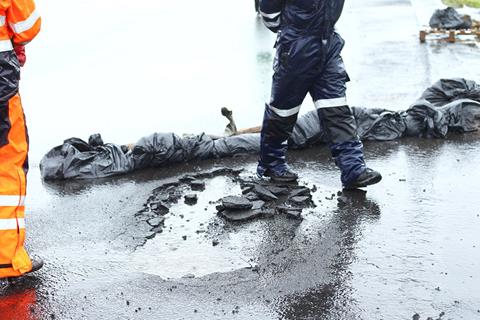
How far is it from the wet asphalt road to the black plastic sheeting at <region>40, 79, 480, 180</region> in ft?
0.44

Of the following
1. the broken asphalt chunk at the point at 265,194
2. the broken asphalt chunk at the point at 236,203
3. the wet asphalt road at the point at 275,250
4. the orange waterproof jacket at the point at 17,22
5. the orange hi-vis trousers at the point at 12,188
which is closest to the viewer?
the wet asphalt road at the point at 275,250

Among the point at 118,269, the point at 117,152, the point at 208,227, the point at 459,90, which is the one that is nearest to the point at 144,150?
the point at 117,152

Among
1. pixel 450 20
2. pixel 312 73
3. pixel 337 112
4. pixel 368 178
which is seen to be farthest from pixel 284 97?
pixel 450 20

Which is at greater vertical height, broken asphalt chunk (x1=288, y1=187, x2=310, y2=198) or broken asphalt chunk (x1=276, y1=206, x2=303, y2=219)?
broken asphalt chunk (x1=276, y1=206, x2=303, y2=219)

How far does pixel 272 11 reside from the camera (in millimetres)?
5055

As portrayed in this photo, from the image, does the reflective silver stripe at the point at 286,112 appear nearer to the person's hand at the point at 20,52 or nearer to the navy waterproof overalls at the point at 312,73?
the navy waterproof overalls at the point at 312,73

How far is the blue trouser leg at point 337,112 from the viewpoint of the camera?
17.0 ft

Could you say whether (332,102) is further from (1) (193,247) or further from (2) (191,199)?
(1) (193,247)

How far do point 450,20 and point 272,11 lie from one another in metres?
8.02

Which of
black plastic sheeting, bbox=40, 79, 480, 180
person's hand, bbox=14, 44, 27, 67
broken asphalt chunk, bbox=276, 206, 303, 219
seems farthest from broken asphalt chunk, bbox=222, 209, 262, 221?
person's hand, bbox=14, 44, 27, 67

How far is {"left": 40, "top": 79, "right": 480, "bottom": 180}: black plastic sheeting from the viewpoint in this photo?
6016 millimetres

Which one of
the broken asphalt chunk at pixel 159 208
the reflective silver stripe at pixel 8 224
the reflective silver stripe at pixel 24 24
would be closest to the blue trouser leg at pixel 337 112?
the broken asphalt chunk at pixel 159 208

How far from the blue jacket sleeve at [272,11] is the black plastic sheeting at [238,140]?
1.48m

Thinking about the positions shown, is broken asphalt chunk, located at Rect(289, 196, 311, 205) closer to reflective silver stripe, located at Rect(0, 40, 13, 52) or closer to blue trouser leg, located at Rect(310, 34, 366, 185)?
blue trouser leg, located at Rect(310, 34, 366, 185)
